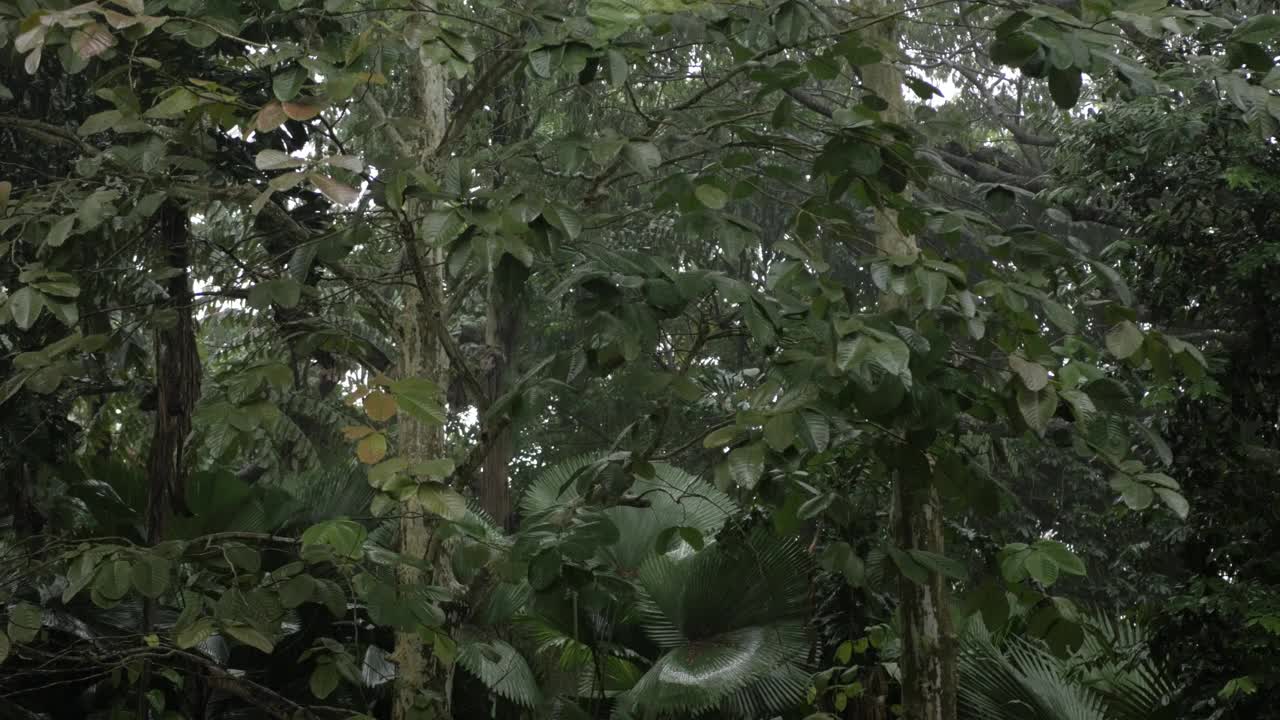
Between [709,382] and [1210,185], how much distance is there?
2528 mm

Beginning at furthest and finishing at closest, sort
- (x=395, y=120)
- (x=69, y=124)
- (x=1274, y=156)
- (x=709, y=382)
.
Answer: (x=69, y=124)
(x=1274, y=156)
(x=709, y=382)
(x=395, y=120)

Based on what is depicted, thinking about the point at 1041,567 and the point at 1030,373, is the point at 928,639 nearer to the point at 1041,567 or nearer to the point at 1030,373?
the point at 1041,567

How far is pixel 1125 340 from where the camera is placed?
282 centimetres

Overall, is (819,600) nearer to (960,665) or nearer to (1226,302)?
(960,665)

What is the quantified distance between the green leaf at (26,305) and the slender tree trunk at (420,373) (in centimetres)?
92

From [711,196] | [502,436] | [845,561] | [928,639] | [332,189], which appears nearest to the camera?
[332,189]

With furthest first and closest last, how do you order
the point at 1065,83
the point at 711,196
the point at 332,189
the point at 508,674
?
1. the point at 508,674
2. the point at 711,196
3. the point at 1065,83
4. the point at 332,189

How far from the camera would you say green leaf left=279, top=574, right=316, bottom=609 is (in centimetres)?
308

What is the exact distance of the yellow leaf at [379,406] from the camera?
8.82ft

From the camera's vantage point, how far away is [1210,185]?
4.91 m

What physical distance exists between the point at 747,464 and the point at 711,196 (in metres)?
0.67

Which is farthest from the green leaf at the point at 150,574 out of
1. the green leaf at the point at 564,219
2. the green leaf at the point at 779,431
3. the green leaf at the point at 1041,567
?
the green leaf at the point at 1041,567

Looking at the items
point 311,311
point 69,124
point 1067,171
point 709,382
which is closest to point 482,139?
point 311,311

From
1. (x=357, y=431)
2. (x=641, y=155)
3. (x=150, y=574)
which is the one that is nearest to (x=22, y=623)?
(x=150, y=574)
